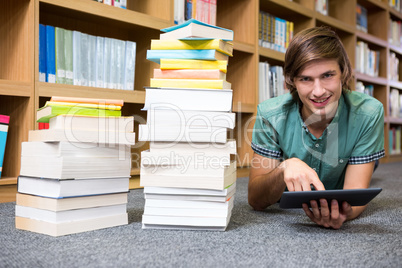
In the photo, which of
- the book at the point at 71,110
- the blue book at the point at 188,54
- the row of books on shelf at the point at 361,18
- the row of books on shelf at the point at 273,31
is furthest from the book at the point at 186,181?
the row of books on shelf at the point at 361,18

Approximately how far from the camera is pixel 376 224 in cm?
114

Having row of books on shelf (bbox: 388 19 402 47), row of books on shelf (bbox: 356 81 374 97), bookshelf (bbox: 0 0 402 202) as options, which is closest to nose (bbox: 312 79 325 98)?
bookshelf (bbox: 0 0 402 202)

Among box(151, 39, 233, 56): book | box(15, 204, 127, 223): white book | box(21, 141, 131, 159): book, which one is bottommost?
box(15, 204, 127, 223): white book

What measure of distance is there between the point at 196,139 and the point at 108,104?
0.89ft

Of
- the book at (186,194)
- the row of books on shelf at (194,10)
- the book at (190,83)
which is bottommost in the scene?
the book at (186,194)

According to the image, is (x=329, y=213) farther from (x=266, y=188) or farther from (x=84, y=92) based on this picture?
(x=84, y=92)

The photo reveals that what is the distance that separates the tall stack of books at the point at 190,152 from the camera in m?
1.00

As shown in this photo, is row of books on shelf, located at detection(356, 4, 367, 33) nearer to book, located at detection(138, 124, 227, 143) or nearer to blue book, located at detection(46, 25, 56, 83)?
blue book, located at detection(46, 25, 56, 83)

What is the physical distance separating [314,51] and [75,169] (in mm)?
765

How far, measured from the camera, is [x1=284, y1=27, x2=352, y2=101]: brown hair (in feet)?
3.68

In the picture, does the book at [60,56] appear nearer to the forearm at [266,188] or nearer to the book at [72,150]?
Result: the book at [72,150]

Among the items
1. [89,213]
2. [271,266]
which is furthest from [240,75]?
[271,266]

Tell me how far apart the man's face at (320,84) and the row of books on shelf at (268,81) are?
141 centimetres

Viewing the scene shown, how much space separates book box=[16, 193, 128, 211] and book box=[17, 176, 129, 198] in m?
0.01
